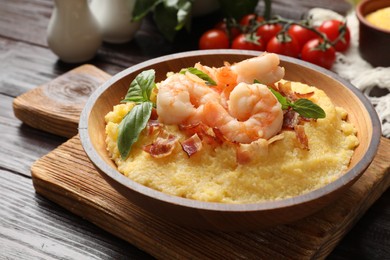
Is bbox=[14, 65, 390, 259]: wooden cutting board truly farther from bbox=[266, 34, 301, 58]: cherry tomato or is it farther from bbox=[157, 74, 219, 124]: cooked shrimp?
bbox=[266, 34, 301, 58]: cherry tomato

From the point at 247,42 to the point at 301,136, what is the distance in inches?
70.6

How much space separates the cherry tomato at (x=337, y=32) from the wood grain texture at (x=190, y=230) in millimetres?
1384

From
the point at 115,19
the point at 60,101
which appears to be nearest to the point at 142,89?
the point at 60,101

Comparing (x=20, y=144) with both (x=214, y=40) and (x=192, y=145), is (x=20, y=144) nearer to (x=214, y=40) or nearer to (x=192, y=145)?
(x=192, y=145)

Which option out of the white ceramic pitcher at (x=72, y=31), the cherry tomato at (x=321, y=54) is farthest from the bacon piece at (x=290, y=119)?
the white ceramic pitcher at (x=72, y=31)

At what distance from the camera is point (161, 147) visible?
8.34ft

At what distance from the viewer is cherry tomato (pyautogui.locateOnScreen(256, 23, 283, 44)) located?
4414mm

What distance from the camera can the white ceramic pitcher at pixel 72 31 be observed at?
4.19 metres

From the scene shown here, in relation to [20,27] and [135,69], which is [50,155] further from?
[20,27]

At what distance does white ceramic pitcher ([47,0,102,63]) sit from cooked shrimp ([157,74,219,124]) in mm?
1726

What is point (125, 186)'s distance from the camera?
2393 mm

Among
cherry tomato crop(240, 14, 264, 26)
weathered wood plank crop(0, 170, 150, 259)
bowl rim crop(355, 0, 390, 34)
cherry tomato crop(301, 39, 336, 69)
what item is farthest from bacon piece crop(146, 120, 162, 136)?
cherry tomato crop(240, 14, 264, 26)

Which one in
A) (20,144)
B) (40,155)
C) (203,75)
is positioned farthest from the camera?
(20,144)

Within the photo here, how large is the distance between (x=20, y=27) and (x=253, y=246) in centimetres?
312
